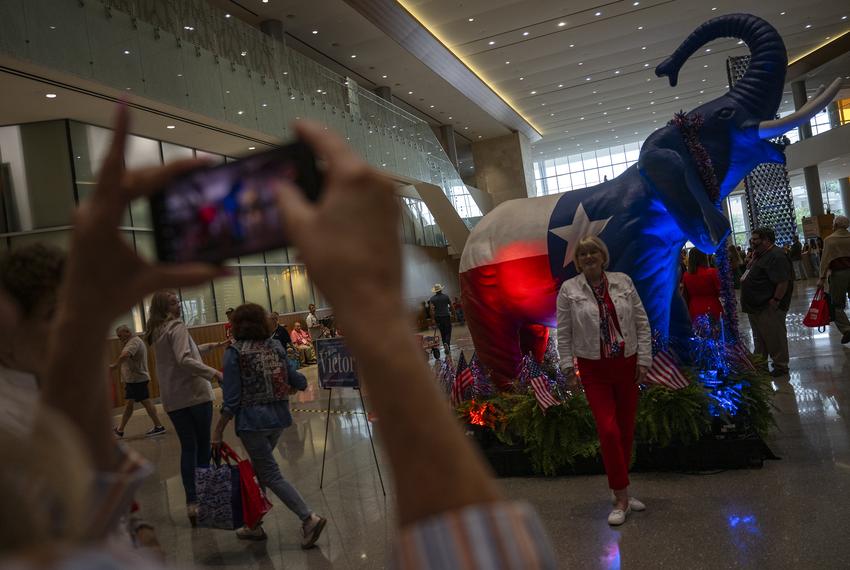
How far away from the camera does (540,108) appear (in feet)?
94.0

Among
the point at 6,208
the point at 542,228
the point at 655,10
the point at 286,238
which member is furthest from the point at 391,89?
the point at 286,238

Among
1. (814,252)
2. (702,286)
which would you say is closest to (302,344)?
(702,286)

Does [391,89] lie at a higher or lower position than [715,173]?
higher

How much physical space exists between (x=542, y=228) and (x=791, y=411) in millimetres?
2515

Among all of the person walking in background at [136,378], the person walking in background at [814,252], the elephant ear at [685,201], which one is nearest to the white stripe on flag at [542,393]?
the elephant ear at [685,201]

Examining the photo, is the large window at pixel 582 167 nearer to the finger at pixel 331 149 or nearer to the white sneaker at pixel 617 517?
the white sneaker at pixel 617 517

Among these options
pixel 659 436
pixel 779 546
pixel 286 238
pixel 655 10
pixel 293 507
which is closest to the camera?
pixel 286 238

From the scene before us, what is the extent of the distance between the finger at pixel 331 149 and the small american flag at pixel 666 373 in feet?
14.0

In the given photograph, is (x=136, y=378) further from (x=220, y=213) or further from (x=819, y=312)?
(x=220, y=213)

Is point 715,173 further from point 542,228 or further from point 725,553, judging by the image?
point 725,553

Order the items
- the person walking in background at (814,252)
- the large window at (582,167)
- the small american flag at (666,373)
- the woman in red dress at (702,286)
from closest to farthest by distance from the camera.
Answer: the small american flag at (666,373) < the woman in red dress at (702,286) < the person walking in background at (814,252) < the large window at (582,167)

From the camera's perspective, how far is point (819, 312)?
25.8ft

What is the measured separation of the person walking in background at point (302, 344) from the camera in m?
15.7

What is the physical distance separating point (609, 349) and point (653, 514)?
94cm
